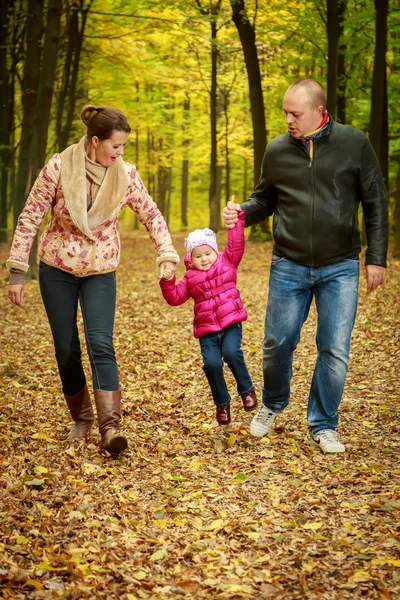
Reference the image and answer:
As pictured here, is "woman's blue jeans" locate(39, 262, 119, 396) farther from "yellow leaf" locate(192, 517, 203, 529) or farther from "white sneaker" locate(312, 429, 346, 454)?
"white sneaker" locate(312, 429, 346, 454)

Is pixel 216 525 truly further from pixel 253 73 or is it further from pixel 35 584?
pixel 253 73

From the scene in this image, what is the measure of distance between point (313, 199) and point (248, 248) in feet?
56.8

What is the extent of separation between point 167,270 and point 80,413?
1310 millimetres

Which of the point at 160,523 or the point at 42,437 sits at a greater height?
the point at 160,523

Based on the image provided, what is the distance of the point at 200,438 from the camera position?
579 cm

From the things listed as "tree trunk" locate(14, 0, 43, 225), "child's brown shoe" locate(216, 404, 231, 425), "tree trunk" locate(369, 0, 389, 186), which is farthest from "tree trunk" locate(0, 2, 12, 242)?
"child's brown shoe" locate(216, 404, 231, 425)

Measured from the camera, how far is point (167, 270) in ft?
16.9

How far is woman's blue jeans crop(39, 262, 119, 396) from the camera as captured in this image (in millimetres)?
5035

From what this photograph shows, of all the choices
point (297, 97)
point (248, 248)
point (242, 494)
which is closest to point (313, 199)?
point (297, 97)

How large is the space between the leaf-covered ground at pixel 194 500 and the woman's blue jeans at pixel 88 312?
647 millimetres

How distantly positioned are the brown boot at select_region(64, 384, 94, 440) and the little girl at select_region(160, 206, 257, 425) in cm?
94

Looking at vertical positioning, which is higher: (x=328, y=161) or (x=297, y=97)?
(x=297, y=97)

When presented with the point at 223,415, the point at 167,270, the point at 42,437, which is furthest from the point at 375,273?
the point at 42,437

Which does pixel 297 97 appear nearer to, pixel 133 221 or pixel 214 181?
pixel 214 181
